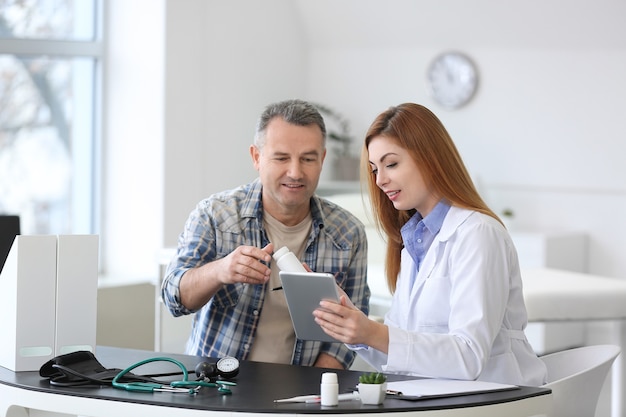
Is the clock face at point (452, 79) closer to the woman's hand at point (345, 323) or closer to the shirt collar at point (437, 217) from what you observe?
the shirt collar at point (437, 217)

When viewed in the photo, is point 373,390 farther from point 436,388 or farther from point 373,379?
point 436,388

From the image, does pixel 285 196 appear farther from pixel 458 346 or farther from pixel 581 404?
pixel 581 404

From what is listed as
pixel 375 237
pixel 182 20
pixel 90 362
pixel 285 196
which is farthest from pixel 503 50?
pixel 90 362

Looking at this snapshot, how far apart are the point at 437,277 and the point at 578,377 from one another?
376mm

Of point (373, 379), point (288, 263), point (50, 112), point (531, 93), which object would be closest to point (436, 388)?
point (373, 379)

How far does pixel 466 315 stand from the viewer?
1.95 meters

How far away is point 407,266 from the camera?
2285 millimetres

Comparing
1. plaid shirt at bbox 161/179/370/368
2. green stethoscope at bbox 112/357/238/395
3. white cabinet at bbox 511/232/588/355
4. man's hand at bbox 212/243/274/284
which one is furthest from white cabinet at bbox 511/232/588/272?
green stethoscope at bbox 112/357/238/395

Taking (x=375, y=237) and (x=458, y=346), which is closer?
(x=458, y=346)

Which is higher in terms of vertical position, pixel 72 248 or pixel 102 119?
pixel 102 119

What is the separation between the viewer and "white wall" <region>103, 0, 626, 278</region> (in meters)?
4.95

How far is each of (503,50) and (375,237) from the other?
1.45 metres

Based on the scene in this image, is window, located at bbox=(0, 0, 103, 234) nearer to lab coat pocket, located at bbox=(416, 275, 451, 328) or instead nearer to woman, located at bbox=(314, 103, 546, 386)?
woman, located at bbox=(314, 103, 546, 386)

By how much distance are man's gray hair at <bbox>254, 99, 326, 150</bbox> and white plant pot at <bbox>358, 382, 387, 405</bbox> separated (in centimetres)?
96
